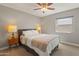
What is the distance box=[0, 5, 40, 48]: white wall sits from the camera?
1433mm

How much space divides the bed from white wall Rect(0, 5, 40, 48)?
107 mm

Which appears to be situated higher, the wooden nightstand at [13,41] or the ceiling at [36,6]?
the ceiling at [36,6]

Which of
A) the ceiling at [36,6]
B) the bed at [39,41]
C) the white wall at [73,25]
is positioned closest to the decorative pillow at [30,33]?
the bed at [39,41]

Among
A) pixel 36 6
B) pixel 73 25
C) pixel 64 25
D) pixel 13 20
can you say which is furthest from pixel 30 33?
pixel 73 25

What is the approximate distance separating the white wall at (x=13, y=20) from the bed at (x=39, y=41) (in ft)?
0.35

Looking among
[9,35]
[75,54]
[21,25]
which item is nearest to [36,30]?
[21,25]

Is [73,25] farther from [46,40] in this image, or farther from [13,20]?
[13,20]

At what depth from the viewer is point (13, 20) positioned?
4.84 ft

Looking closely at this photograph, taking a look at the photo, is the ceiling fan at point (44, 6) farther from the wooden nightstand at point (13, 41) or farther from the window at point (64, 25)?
the wooden nightstand at point (13, 41)

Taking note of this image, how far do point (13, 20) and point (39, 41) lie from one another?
558mm

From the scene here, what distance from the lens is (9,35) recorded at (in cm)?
146

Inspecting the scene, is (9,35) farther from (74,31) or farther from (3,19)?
(74,31)

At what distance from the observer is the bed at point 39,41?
141 cm

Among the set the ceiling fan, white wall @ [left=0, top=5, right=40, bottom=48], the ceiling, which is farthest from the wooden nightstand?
the ceiling fan
